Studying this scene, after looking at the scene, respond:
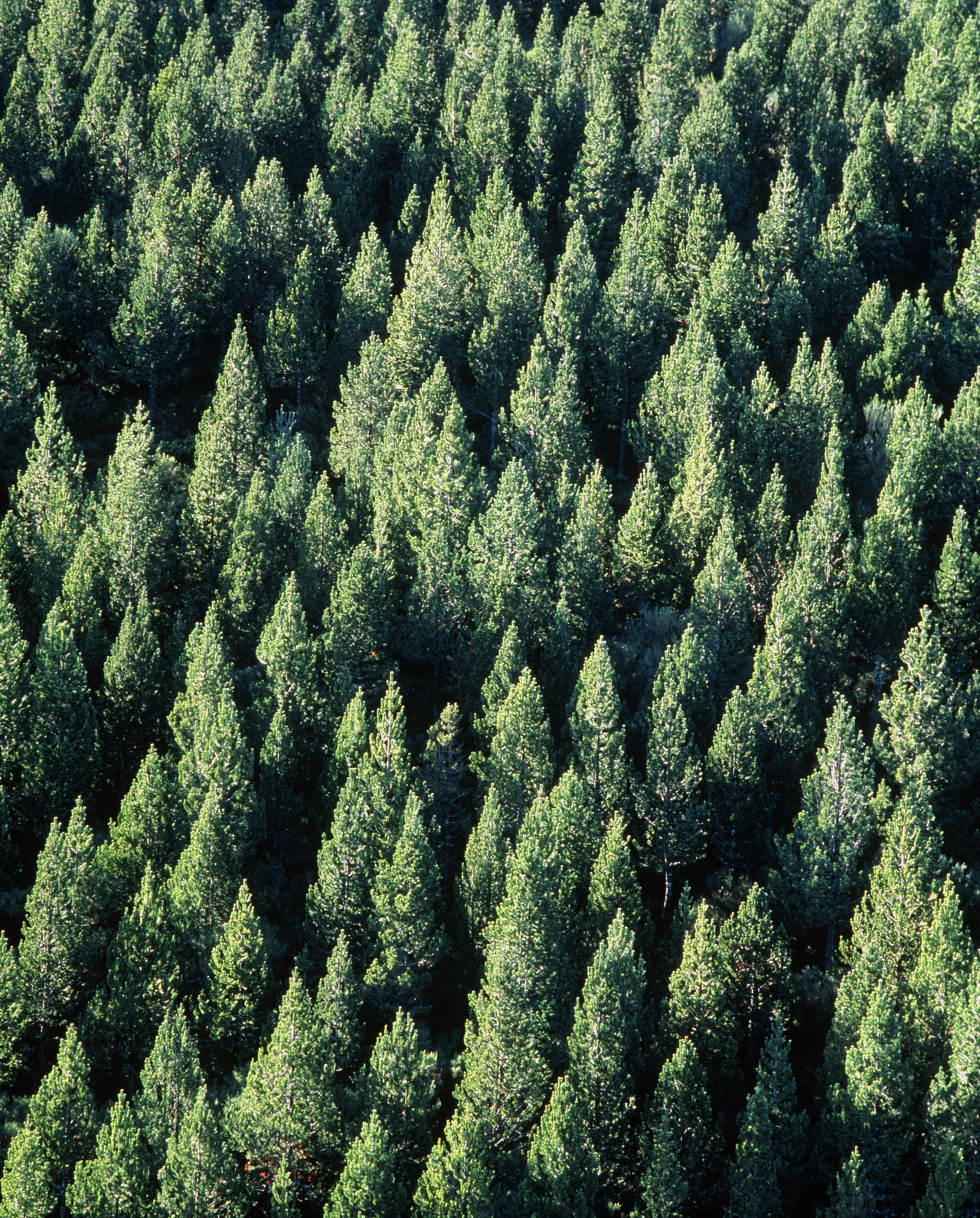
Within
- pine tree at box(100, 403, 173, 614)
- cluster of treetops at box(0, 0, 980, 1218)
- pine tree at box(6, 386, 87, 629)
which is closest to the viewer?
cluster of treetops at box(0, 0, 980, 1218)

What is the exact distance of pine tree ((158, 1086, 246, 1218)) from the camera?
5666 cm

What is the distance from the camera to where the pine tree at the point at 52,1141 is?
5691cm

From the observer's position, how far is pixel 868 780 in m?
67.9

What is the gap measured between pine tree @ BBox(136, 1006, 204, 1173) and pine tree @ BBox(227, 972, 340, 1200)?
2643 mm

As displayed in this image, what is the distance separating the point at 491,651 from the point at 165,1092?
103 feet

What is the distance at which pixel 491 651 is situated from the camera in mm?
78812

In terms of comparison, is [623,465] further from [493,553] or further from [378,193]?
[378,193]

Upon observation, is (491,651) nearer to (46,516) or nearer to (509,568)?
(509,568)

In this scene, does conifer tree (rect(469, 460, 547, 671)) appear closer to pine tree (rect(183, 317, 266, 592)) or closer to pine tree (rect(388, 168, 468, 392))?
pine tree (rect(183, 317, 266, 592))

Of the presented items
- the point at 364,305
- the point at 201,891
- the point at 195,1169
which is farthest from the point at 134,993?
the point at 364,305

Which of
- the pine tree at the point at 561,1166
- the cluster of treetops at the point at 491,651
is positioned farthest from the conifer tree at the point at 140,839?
the pine tree at the point at 561,1166

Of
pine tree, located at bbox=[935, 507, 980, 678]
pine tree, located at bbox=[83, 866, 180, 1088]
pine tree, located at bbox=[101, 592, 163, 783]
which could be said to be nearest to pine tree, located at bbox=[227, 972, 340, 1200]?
pine tree, located at bbox=[83, 866, 180, 1088]

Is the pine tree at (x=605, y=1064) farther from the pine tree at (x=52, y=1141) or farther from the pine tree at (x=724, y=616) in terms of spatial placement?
the pine tree at (x=52, y=1141)

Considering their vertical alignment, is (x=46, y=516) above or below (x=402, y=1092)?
above
